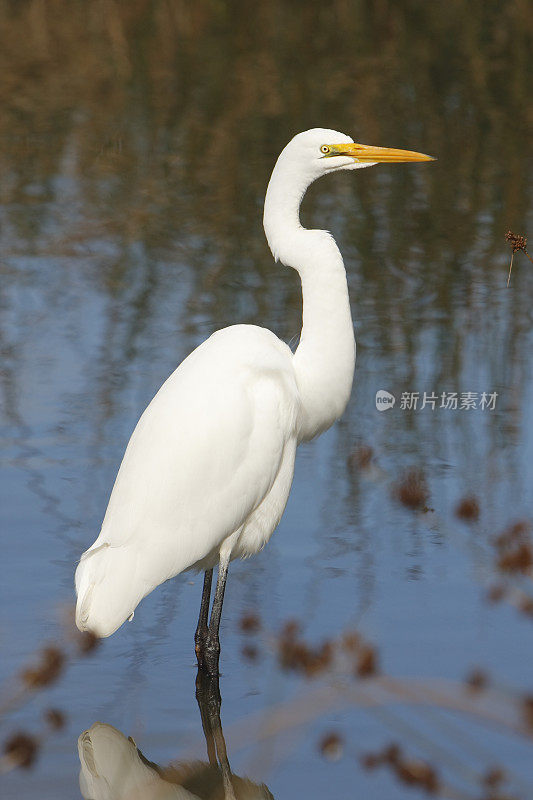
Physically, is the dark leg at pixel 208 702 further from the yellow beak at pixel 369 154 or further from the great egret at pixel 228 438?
the yellow beak at pixel 369 154

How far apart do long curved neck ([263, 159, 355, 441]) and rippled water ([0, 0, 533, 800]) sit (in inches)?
24.7

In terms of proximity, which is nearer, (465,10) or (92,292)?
(92,292)

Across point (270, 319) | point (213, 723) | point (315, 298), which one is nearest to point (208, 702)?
point (213, 723)

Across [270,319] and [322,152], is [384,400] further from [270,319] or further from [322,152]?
[322,152]

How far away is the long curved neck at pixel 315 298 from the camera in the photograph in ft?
11.8

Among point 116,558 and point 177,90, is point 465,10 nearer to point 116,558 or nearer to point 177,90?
point 177,90

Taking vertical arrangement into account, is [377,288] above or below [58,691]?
above

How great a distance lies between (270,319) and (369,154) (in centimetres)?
216

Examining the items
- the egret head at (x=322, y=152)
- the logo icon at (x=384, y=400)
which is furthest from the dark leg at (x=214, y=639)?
the logo icon at (x=384, y=400)

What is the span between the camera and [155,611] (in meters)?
3.81

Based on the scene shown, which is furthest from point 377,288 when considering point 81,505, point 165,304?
point 81,505

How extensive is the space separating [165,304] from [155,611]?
2.57 metres

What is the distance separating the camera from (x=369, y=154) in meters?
3.70

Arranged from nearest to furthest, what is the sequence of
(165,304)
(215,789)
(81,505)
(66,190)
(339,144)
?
1. (215,789)
2. (339,144)
3. (81,505)
4. (165,304)
5. (66,190)
